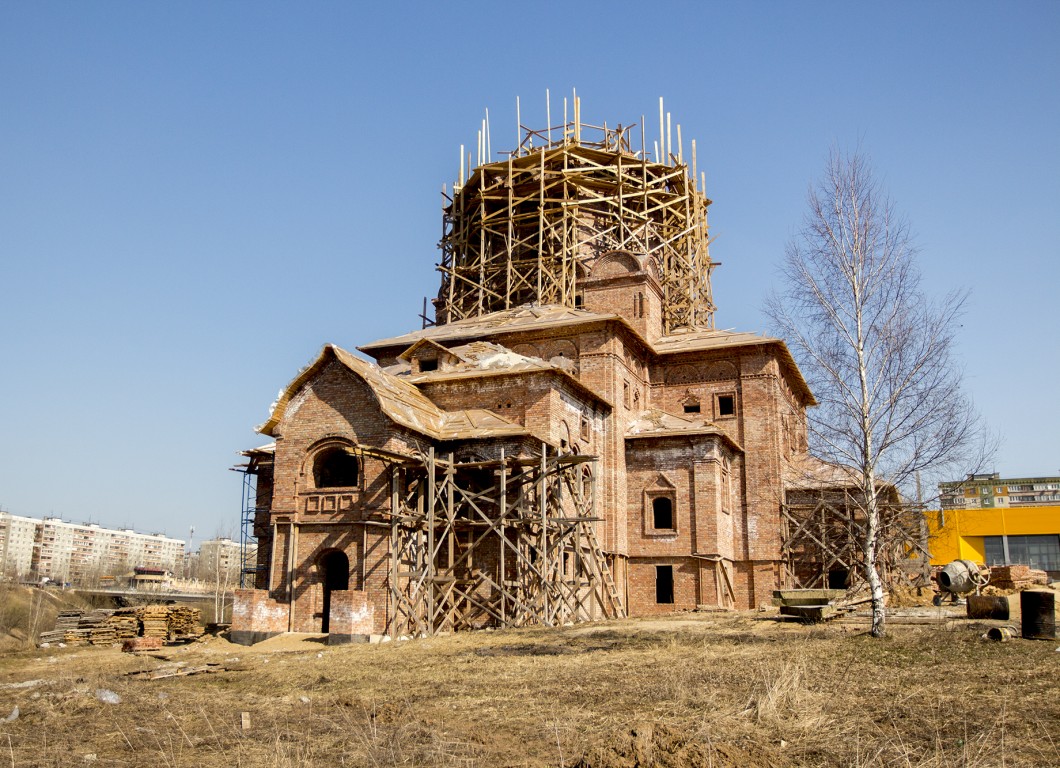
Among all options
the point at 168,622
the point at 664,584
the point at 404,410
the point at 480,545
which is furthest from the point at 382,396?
the point at 664,584

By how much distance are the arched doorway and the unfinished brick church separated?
0.31 feet

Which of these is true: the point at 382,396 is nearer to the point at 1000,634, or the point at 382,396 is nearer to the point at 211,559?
the point at 1000,634

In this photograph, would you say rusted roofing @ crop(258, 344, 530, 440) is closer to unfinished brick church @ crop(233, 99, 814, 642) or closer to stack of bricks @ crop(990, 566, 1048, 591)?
unfinished brick church @ crop(233, 99, 814, 642)

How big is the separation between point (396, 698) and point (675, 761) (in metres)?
4.63

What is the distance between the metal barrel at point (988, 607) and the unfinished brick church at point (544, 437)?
26.3 feet

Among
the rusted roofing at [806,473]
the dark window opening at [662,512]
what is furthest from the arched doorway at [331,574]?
the rusted roofing at [806,473]

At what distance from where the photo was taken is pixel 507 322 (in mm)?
28906

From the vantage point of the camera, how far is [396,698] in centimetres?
1079

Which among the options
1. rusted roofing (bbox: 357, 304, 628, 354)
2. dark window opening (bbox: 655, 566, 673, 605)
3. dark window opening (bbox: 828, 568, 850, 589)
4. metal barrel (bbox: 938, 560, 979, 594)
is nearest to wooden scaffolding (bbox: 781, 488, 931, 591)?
dark window opening (bbox: 828, 568, 850, 589)

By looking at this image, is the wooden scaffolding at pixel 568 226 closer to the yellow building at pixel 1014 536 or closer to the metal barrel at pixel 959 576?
the metal barrel at pixel 959 576

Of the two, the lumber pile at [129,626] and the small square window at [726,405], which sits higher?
the small square window at [726,405]

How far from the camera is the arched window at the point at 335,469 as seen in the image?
22.0 m

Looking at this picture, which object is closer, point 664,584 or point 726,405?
point 664,584

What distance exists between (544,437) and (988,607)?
10437 mm
